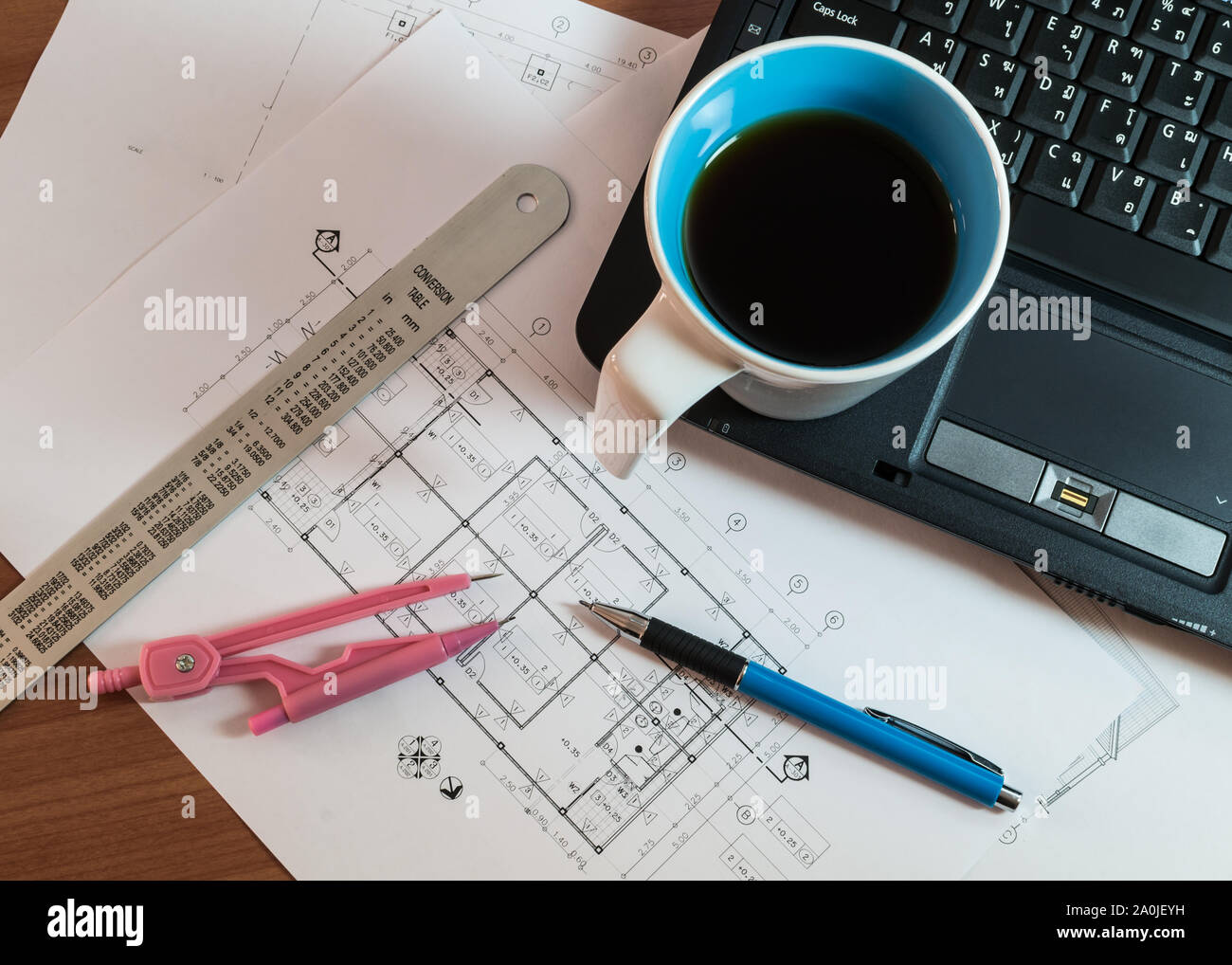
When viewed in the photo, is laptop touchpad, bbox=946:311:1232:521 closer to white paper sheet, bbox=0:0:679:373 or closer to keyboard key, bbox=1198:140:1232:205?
keyboard key, bbox=1198:140:1232:205

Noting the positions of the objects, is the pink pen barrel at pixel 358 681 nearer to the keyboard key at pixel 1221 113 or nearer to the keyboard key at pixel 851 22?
the keyboard key at pixel 851 22

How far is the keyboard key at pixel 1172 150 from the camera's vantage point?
509 mm

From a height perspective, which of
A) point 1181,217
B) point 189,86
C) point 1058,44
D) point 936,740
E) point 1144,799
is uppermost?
point 189,86

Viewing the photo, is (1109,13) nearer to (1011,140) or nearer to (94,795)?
(1011,140)

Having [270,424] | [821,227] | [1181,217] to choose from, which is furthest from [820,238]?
[270,424]

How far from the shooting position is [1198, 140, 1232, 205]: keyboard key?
1.67 ft

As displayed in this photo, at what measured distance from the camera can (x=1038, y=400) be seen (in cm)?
54

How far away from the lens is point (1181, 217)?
20.1 inches

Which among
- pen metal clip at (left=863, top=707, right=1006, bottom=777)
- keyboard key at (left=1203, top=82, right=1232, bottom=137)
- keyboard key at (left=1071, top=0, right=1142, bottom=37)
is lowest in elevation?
pen metal clip at (left=863, top=707, right=1006, bottom=777)

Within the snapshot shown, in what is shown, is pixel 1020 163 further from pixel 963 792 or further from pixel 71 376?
pixel 71 376

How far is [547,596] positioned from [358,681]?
124mm

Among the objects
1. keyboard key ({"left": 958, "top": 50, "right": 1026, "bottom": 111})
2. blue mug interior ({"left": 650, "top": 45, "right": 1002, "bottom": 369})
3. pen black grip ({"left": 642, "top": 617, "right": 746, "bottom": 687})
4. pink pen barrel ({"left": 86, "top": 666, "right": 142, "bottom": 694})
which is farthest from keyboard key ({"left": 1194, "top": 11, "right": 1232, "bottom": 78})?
pink pen barrel ({"left": 86, "top": 666, "right": 142, "bottom": 694})
